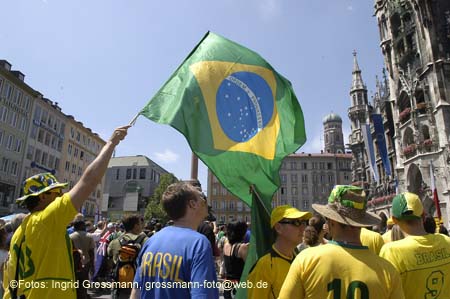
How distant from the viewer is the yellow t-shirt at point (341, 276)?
7.17 feet

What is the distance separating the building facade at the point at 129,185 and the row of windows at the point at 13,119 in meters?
35.9

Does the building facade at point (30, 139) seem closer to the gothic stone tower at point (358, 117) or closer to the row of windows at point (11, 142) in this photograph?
the row of windows at point (11, 142)

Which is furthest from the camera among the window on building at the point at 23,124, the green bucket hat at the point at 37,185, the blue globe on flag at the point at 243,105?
the window on building at the point at 23,124

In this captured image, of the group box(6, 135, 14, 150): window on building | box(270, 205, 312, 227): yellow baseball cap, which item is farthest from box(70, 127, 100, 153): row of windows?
box(270, 205, 312, 227): yellow baseball cap

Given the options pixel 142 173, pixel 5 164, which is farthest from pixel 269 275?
pixel 142 173

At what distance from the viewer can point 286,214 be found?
3426 millimetres

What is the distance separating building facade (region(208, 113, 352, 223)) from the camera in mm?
77000

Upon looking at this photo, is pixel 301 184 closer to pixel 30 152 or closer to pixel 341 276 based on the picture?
pixel 30 152

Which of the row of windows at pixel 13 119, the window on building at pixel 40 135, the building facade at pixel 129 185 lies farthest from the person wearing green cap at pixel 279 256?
the building facade at pixel 129 185

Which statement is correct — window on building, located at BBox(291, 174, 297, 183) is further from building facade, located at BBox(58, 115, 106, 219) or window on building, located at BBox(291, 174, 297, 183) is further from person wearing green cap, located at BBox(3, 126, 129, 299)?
person wearing green cap, located at BBox(3, 126, 129, 299)

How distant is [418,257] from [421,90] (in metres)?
36.1

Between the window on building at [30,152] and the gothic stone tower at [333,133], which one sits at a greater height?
the gothic stone tower at [333,133]

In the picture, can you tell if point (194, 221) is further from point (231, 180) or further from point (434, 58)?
point (434, 58)

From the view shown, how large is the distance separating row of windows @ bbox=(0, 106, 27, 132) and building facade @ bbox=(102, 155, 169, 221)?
35.9 metres
